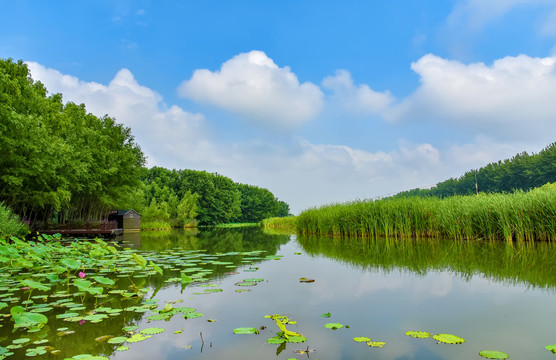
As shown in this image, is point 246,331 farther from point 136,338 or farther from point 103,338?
point 103,338

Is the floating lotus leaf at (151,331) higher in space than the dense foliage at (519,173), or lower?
lower

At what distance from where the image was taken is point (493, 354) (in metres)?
2.18

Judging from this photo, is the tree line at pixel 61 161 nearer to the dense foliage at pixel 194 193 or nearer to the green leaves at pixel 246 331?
the dense foliage at pixel 194 193

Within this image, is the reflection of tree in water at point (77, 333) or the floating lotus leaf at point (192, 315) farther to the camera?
the floating lotus leaf at point (192, 315)

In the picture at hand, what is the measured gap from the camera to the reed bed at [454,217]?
934 cm

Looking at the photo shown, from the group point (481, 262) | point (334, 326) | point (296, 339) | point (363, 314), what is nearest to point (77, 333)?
point (296, 339)

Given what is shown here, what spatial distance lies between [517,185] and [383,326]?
253 ft

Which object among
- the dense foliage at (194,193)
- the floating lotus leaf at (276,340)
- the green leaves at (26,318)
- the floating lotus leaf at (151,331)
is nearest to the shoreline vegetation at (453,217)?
the floating lotus leaf at (276,340)

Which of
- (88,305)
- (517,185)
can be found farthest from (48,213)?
(517,185)

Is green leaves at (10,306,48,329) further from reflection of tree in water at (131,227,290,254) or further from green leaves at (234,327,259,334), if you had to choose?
reflection of tree in water at (131,227,290,254)

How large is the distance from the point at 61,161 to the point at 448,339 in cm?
2359

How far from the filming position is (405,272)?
5.37 metres

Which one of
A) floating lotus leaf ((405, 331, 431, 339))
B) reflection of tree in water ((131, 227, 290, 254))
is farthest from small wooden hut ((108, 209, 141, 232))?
floating lotus leaf ((405, 331, 431, 339))

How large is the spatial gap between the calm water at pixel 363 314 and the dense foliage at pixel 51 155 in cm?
1765
